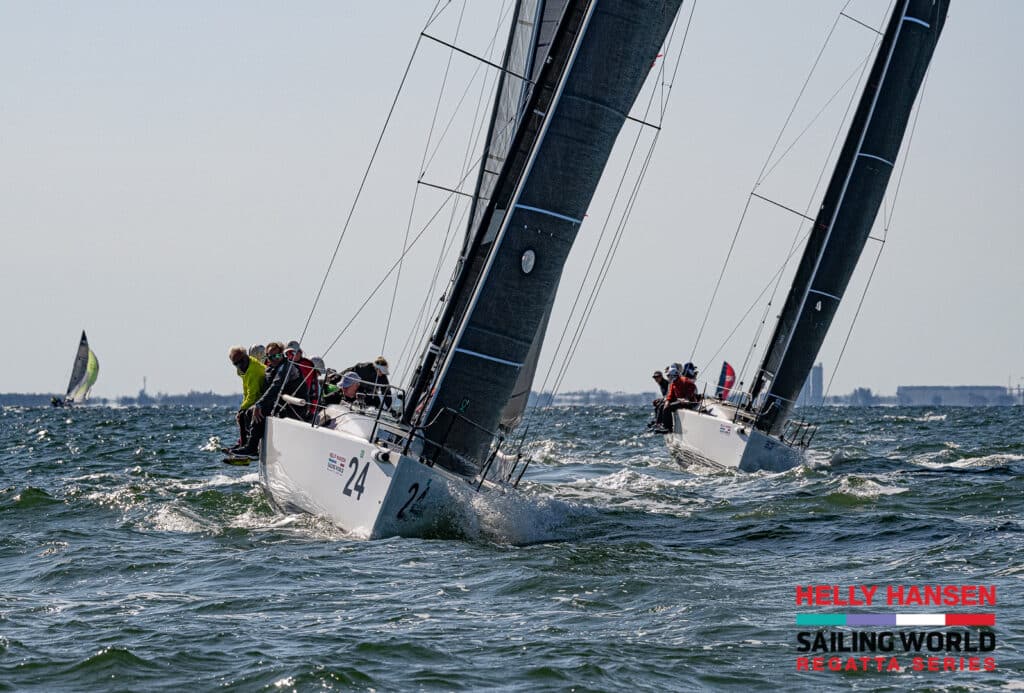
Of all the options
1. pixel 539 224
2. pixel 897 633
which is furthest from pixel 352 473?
pixel 897 633

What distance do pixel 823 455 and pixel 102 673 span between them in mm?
17263

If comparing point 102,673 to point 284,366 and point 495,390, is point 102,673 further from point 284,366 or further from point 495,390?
point 284,366

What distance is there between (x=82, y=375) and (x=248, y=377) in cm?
5457

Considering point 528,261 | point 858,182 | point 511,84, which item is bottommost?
point 528,261

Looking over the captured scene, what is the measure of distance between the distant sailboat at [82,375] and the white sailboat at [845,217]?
48.7 m

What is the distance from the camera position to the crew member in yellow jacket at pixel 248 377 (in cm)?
1173

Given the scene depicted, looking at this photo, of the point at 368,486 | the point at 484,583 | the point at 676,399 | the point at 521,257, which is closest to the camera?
the point at 484,583

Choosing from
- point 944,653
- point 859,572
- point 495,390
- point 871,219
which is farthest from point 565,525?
point 871,219

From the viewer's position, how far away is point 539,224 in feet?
34.1

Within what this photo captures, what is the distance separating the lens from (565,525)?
427 inches

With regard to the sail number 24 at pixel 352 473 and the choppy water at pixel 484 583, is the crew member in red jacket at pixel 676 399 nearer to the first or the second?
the choppy water at pixel 484 583

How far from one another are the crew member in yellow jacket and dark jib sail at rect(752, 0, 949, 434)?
31.7 feet

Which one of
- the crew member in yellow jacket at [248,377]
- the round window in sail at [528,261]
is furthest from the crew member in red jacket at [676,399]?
the round window in sail at [528,261]

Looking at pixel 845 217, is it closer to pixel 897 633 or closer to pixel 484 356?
pixel 484 356
